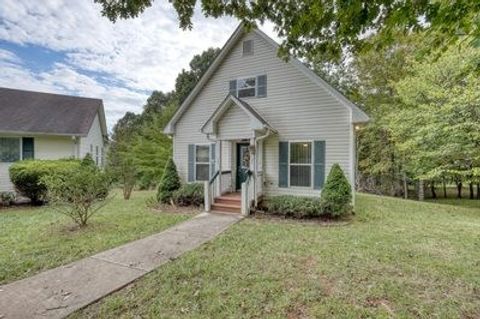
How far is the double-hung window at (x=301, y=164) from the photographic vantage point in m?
9.70

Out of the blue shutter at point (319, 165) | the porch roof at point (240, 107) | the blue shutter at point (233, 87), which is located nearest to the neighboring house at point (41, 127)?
the porch roof at point (240, 107)

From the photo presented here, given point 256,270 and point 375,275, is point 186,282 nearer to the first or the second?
point 256,270

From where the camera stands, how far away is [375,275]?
4.31 meters

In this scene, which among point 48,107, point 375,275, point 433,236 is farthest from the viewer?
point 48,107

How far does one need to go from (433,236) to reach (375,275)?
3830 millimetres

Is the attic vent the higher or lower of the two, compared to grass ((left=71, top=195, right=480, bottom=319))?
higher

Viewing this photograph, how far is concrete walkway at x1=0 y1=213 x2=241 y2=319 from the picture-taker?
3.36 meters

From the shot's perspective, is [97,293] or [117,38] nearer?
[97,293]

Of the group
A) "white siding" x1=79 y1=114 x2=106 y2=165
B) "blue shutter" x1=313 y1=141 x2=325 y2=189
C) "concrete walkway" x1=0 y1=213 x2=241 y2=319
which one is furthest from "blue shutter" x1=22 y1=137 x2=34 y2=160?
"blue shutter" x1=313 y1=141 x2=325 y2=189

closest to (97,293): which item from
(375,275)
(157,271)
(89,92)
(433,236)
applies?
(157,271)

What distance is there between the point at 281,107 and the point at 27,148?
13.2m

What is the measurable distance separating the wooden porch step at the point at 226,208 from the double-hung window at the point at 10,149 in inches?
438

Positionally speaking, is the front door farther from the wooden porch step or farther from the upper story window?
the upper story window

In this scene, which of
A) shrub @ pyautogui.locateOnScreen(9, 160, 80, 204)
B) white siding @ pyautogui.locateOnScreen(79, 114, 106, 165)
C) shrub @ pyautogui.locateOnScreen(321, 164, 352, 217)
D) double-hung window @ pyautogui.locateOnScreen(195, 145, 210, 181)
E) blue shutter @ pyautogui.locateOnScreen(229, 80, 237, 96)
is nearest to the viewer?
shrub @ pyautogui.locateOnScreen(321, 164, 352, 217)
